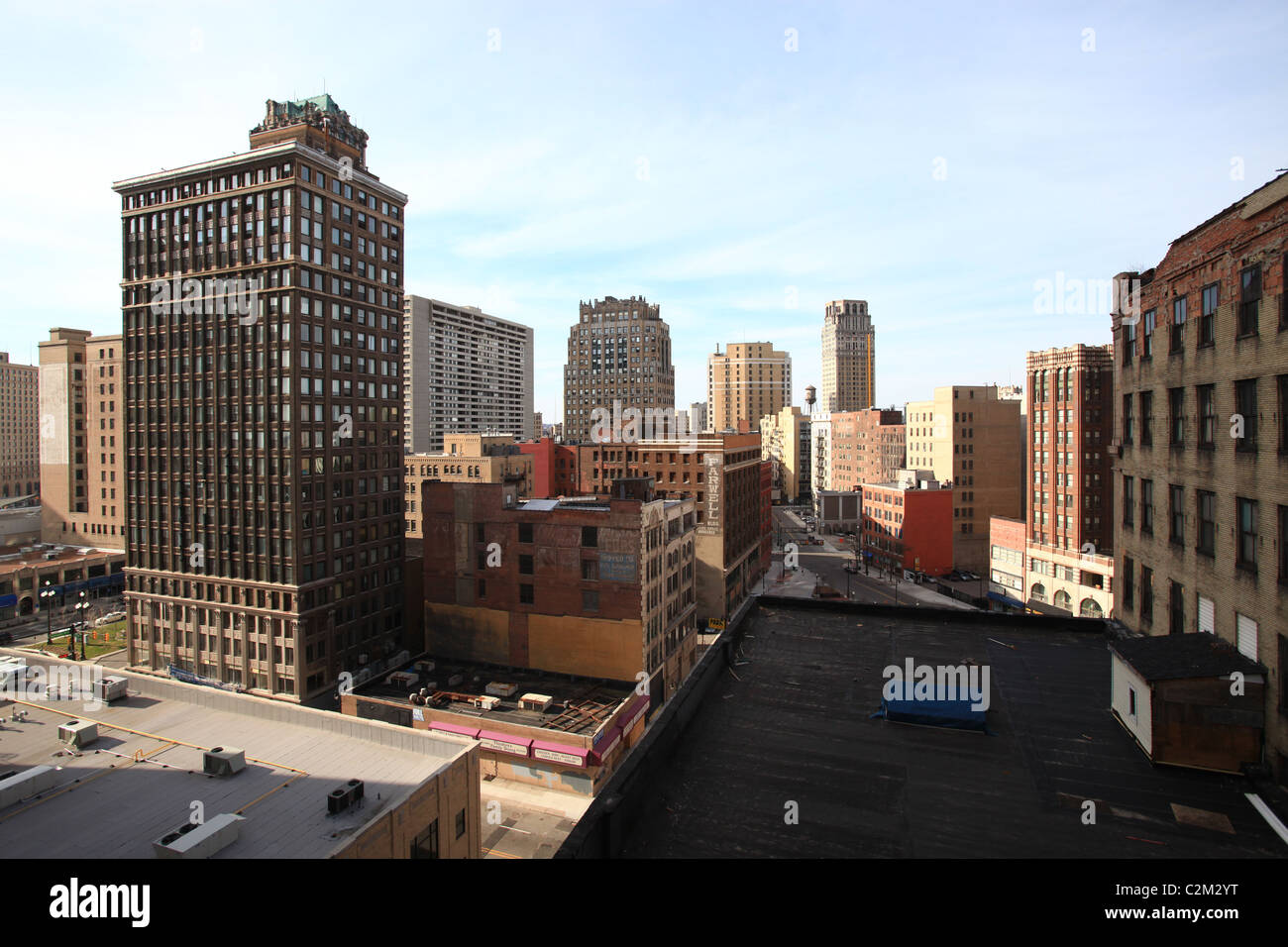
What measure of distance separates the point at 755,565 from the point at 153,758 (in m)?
87.5

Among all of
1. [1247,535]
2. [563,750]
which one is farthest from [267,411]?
[1247,535]

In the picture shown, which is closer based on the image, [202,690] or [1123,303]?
[1123,303]

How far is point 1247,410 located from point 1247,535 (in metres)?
2.15

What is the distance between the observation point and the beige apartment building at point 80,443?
104 meters

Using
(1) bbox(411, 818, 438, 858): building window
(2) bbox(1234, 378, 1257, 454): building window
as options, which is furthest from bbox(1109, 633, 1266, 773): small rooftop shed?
(1) bbox(411, 818, 438, 858): building window

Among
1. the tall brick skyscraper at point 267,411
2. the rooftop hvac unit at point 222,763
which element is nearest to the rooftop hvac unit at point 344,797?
the rooftop hvac unit at point 222,763

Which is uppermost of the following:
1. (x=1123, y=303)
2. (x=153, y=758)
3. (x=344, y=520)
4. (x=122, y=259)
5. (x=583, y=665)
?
(x=122, y=259)

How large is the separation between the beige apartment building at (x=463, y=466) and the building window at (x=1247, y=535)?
308ft

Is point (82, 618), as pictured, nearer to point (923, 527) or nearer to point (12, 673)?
point (12, 673)

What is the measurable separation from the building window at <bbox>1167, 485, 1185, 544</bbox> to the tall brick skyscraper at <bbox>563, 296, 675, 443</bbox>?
Answer: 441 feet

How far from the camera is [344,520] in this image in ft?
210
